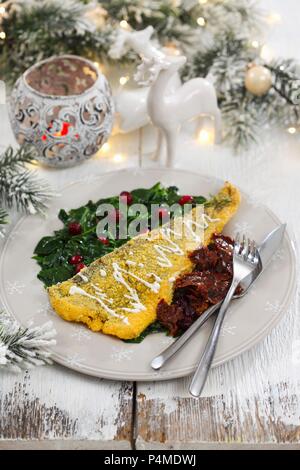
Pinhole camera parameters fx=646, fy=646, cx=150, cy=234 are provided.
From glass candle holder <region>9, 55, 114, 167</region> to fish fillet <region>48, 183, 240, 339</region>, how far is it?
46 centimetres

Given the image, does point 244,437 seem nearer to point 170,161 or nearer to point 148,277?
point 148,277

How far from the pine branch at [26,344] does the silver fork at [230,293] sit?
32cm

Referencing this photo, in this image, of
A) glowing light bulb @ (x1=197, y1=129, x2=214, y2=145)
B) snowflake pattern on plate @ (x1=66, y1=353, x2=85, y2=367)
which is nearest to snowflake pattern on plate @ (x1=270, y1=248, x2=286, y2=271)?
snowflake pattern on plate @ (x1=66, y1=353, x2=85, y2=367)

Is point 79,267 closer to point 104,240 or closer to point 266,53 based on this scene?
point 104,240

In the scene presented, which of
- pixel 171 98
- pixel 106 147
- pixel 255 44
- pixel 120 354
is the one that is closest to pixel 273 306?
pixel 120 354

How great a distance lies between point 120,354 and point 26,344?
206 millimetres

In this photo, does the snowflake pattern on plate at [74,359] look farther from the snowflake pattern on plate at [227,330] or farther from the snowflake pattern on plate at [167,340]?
the snowflake pattern on plate at [227,330]

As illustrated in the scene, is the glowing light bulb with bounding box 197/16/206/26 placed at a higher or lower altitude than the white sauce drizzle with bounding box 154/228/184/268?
higher

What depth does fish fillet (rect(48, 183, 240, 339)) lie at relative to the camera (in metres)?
1.47

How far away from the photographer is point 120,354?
4.66 ft

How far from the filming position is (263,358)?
1.51m

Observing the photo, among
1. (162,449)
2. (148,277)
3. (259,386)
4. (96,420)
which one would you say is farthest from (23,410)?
(259,386)

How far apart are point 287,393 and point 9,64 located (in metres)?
1.59

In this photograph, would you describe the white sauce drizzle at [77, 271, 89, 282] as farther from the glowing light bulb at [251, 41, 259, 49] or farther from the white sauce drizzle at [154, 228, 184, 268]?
the glowing light bulb at [251, 41, 259, 49]
